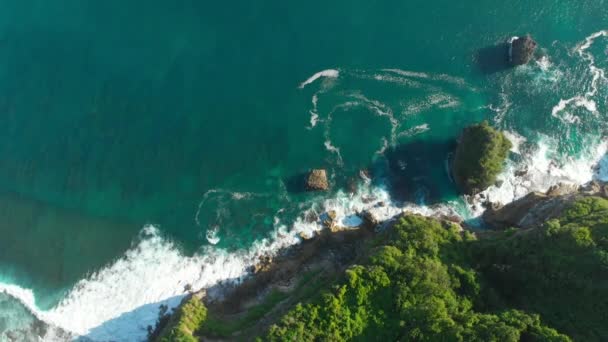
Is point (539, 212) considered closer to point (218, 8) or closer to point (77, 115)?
point (218, 8)

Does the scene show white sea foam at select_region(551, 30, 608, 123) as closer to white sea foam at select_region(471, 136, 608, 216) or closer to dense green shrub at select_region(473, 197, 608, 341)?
white sea foam at select_region(471, 136, 608, 216)

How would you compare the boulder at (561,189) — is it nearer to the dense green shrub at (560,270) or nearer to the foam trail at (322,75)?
the dense green shrub at (560,270)

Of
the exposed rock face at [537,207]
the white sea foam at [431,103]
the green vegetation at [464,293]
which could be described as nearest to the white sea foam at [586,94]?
the exposed rock face at [537,207]

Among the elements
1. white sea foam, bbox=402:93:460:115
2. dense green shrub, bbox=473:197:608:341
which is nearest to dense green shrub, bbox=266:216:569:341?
dense green shrub, bbox=473:197:608:341

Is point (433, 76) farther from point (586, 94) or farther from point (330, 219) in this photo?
point (330, 219)

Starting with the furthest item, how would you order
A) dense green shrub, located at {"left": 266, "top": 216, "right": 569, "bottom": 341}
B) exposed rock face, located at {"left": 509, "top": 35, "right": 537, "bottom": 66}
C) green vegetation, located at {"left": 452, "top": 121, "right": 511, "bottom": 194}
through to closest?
exposed rock face, located at {"left": 509, "top": 35, "right": 537, "bottom": 66}, green vegetation, located at {"left": 452, "top": 121, "right": 511, "bottom": 194}, dense green shrub, located at {"left": 266, "top": 216, "right": 569, "bottom": 341}

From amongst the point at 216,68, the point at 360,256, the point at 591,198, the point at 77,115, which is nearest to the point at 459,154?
the point at 591,198
